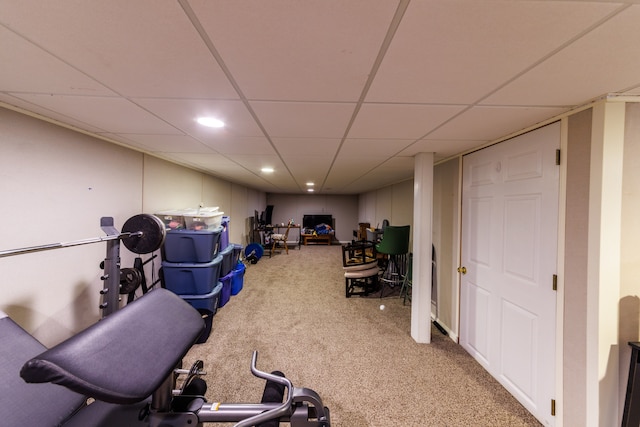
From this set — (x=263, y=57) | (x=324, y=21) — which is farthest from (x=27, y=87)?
(x=324, y=21)

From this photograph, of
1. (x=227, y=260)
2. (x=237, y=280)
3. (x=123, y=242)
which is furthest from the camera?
(x=237, y=280)

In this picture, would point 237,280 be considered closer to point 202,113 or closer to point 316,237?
point 202,113

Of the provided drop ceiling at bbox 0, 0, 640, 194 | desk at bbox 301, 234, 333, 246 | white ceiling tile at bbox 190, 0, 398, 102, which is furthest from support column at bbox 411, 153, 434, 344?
desk at bbox 301, 234, 333, 246

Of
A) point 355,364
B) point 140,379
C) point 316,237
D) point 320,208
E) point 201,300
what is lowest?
point 355,364

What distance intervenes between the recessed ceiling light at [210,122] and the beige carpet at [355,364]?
221 centimetres

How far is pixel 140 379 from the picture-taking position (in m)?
0.76

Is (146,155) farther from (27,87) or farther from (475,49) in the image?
(475,49)

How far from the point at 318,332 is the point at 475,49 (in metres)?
2.98

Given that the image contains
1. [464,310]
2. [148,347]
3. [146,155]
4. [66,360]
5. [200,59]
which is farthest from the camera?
[146,155]

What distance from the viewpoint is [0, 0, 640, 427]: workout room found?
792mm

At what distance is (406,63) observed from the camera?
3.20 feet

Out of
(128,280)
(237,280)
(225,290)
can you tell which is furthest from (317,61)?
(237,280)

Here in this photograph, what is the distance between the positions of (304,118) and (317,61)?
651mm

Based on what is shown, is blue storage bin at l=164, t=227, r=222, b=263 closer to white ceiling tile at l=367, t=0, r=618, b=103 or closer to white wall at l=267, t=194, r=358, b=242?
white ceiling tile at l=367, t=0, r=618, b=103
